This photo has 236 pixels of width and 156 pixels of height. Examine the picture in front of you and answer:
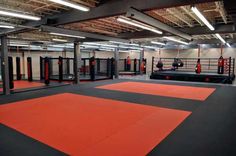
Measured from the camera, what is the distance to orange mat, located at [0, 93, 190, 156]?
3204mm

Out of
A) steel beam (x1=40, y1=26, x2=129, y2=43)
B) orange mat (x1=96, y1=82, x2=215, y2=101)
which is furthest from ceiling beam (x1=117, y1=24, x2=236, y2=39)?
orange mat (x1=96, y1=82, x2=215, y2=101)

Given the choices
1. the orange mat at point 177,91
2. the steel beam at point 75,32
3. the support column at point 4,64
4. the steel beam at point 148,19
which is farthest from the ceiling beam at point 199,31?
the support column at point 4,64

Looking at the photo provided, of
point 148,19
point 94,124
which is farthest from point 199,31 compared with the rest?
point 94,124

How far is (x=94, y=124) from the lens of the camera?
A: 14.1ft

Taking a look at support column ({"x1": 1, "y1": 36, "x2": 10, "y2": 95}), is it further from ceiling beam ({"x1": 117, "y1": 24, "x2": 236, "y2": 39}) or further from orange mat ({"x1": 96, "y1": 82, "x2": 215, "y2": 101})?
ceiling beam ({"x1": 117, "y1": 24, "x2": 236, "y2": 39})

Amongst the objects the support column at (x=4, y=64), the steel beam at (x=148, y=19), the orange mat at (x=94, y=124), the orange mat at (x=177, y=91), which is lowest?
the orange mat at (x=94, y=124)

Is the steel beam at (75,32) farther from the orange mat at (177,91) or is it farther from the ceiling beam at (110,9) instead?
the orange mat at (177,91)

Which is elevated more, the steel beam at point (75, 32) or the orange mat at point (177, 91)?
the steel beam at point (75, 32)

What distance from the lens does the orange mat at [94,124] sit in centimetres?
320

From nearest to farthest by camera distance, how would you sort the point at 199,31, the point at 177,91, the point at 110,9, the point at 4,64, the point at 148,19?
the point at 110,9
the point at 148,19
the point at 4,64
the point at 199,31
the point at 177,91

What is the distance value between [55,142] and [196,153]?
8.34ft

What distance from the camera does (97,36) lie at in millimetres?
9914

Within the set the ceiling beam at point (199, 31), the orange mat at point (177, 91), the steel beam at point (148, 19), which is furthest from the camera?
the ceiling beam at point (199, 31)

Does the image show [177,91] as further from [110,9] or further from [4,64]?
[4,64]
